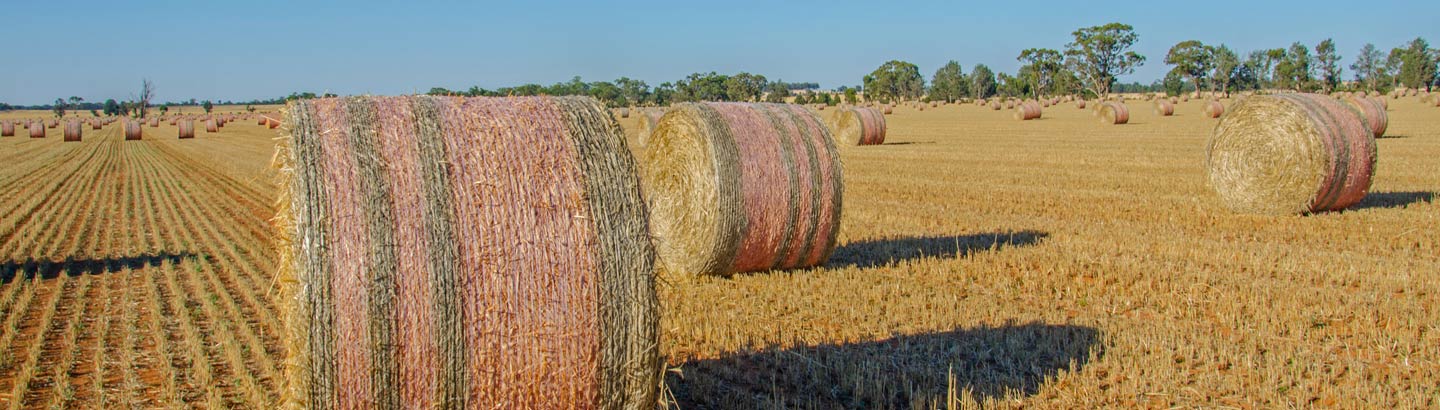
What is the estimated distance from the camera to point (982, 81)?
9912 cm

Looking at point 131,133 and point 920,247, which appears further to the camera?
point 131,133

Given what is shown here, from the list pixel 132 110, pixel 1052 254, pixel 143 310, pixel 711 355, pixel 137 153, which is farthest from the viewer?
pixel 132 110

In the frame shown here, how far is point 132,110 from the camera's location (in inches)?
4567

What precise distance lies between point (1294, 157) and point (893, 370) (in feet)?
25.6

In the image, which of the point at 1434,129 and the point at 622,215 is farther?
the point at 1434,129

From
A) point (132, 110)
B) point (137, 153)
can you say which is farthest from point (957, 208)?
point (132, 110)

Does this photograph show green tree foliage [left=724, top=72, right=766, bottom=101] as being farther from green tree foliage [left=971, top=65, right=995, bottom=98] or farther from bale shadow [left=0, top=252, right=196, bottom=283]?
bale shadow [left=0, top=252, right=196, bottom=283]

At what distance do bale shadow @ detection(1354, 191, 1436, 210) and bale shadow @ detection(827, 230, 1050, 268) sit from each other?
429 centimetres

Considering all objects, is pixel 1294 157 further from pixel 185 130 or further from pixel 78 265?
pixel 185 130

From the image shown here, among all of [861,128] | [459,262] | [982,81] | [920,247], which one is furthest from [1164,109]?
[982,81]

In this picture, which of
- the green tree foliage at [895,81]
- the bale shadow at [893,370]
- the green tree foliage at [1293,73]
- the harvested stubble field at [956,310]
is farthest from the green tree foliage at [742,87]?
the bale shadow at [893,370]

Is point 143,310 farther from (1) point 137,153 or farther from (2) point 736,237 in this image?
(1) point 137,153

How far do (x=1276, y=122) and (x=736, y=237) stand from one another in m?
7.07

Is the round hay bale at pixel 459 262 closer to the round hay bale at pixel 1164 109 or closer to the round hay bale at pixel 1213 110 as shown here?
the round hay bale at pixel 1213 110
